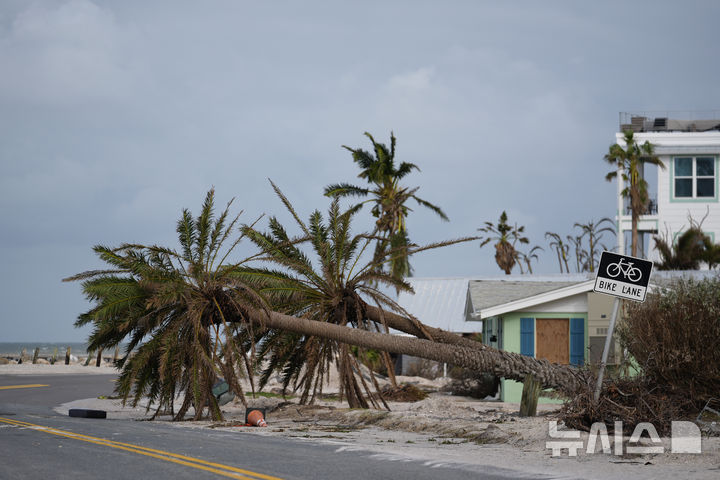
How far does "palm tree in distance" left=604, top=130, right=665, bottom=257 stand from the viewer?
1555 inches

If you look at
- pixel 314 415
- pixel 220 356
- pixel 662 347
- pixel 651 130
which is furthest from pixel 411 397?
pixel 651 130

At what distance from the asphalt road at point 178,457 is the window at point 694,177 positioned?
34353mm

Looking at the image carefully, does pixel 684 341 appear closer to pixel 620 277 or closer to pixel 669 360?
pixel 669 360

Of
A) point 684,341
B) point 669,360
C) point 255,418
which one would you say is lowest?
point 255,418

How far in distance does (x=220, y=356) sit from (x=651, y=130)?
3652cm

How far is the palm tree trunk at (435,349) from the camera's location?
53.6ft

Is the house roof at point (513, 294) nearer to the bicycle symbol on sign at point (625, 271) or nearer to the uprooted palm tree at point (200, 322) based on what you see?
the uprooted palm tree at point (200, 322)

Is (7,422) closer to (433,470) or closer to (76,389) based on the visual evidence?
(433,470)

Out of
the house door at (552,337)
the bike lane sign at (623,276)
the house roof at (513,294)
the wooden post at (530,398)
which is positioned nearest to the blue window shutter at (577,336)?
the house door at (552,337)

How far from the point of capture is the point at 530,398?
16.0 m

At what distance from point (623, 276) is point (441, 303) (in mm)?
27744

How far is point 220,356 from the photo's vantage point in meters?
16.5

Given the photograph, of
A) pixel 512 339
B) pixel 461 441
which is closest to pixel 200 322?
pixel 461 441

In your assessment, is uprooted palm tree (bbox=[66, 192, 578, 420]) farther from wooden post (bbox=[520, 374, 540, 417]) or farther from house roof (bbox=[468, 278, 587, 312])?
house roof (bbox=[468, 278, 587, 312])
